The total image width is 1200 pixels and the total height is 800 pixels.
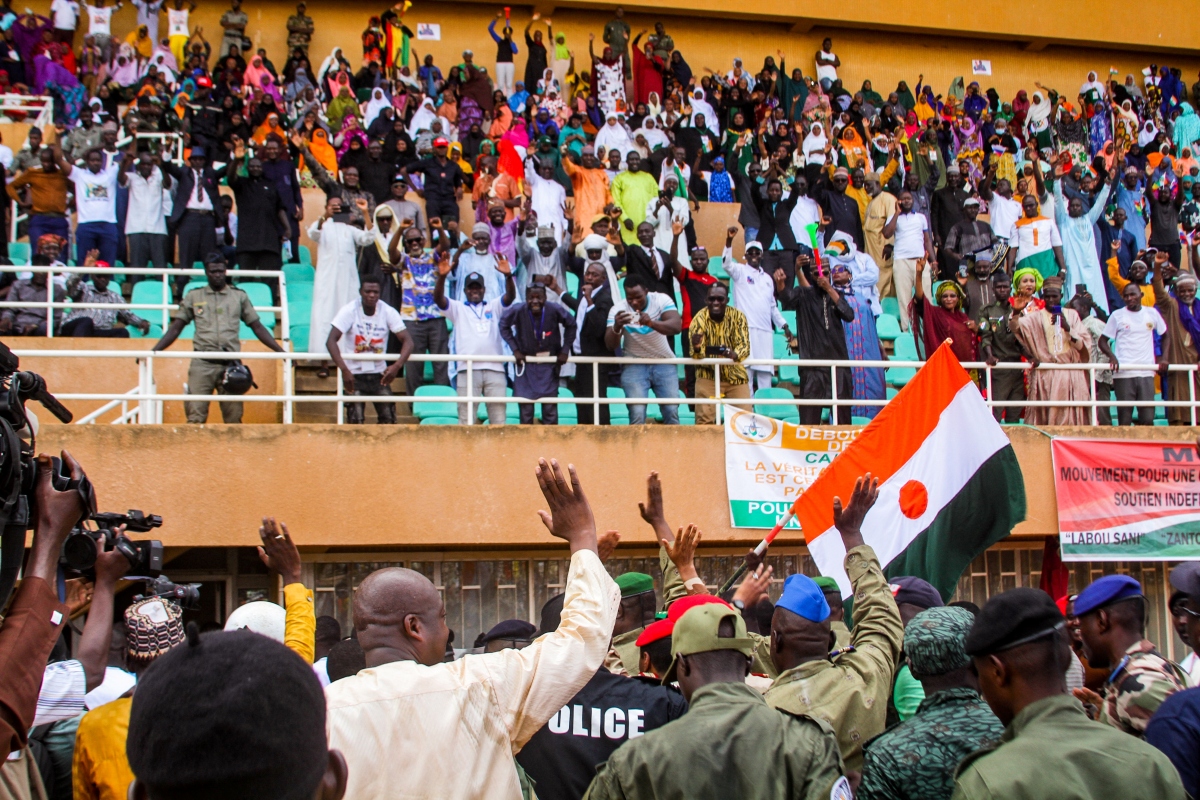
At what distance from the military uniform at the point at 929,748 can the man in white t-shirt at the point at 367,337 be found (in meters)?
→ 7.74

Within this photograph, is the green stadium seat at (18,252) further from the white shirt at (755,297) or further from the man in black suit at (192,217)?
the white shirt at (755,297)

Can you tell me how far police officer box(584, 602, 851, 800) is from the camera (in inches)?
121

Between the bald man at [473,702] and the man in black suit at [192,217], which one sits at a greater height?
the man in black suit at [192,217]

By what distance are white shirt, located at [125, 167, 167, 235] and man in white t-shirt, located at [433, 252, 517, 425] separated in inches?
143

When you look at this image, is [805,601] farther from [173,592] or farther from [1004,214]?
[1004,214]

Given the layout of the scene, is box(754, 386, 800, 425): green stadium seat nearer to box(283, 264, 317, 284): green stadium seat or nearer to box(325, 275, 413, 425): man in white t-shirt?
box(325, 275, 413, 425): man in white t-shirt

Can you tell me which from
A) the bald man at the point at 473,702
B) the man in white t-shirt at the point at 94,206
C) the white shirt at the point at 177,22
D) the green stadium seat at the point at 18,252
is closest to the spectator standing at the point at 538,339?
the man in white t-shirt at the point at 94,206

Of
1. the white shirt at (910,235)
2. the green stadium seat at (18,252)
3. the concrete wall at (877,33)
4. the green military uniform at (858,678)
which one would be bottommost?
the green military uniform at (858,678)

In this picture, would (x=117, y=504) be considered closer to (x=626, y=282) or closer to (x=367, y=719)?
(x=626, y=282)

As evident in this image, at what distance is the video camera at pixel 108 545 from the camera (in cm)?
322

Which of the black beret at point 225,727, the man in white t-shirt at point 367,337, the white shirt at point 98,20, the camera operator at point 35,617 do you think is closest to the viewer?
the black beret at point 225,727

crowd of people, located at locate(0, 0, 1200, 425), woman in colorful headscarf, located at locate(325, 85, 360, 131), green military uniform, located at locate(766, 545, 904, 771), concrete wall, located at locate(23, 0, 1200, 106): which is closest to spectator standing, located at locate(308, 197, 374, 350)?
crowd of people, located at locate(0, 0, 1200, 425)

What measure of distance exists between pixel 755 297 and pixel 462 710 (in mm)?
10369

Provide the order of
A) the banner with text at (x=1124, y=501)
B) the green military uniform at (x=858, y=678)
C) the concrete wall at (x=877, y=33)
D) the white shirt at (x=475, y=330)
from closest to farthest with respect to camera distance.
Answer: the green military uniform at (x=858, y=678) < the white shirt at (x=475, y=330) < the banner with text at (x=1124, y=501) < the concrete wall at (x=877, y=33)
